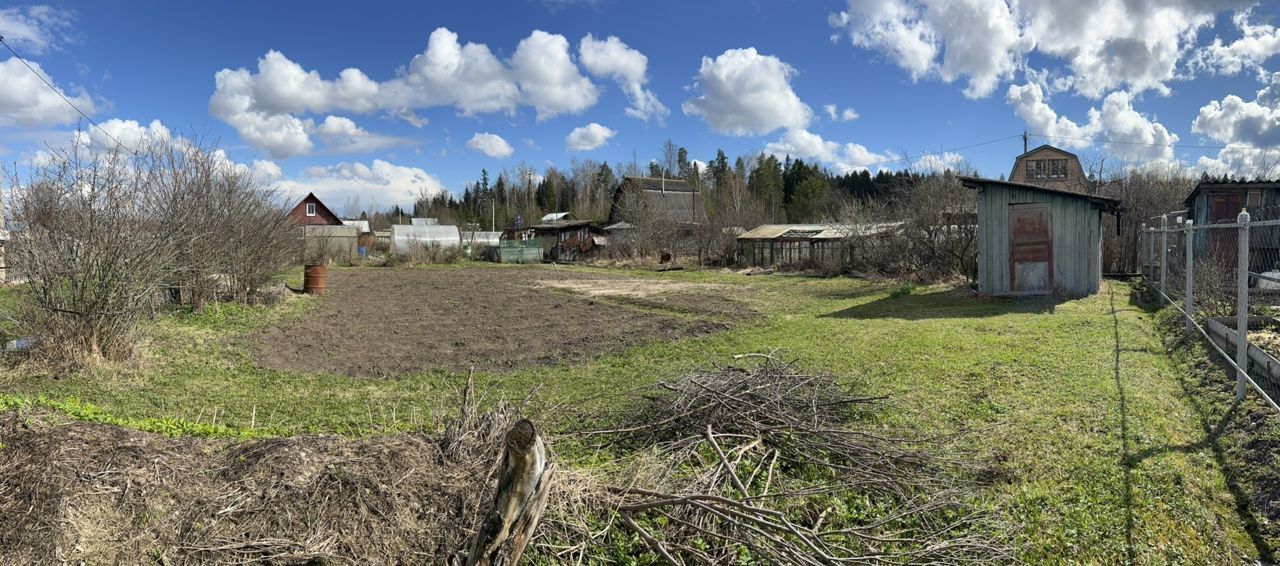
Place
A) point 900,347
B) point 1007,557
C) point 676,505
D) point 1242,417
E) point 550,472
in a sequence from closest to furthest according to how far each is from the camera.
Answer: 1. point 550,472
2. point 1007,557
3. point 676,505
4. point 1242,417
5. point 900,347

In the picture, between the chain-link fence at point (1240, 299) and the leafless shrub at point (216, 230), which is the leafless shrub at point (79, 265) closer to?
the leafless shrub at point (216, 230)

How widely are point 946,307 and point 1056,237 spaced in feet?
10.8

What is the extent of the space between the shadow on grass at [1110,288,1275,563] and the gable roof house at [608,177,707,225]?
3984cm

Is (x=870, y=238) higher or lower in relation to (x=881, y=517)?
higher

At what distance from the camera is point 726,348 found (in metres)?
10.6

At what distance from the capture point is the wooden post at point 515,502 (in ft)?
9.41

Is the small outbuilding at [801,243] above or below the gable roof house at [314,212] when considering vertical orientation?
below

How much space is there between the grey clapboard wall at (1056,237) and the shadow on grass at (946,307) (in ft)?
2.16

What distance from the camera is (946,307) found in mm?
14320

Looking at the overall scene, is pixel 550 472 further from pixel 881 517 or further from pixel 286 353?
pixel 286 353

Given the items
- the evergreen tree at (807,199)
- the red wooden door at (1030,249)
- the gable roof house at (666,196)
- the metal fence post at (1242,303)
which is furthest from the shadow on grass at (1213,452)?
the evergreen tree at (807,199)

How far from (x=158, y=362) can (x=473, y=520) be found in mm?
8299

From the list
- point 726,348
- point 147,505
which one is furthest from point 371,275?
point 147,505

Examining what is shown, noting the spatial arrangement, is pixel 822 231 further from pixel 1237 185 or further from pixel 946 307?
pixel 946 307
